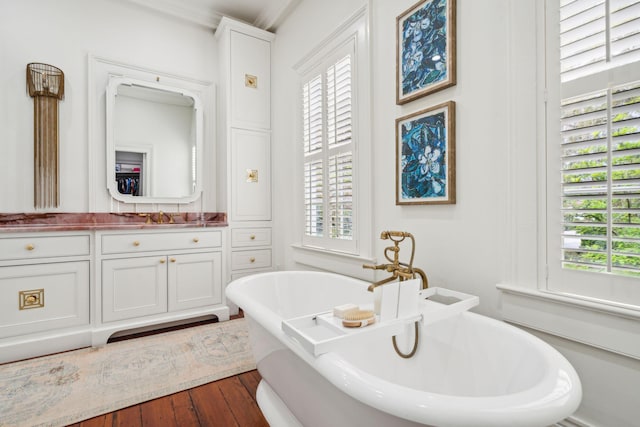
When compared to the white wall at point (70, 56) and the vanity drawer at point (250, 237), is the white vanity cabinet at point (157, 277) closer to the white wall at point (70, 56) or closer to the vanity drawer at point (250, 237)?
the vanity drawer at point (250, 237)

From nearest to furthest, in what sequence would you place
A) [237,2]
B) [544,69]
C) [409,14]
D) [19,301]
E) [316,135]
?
1. [544,69]
2. [409,14]
3. [19,301]
4. [316,135]
5. [237,2]

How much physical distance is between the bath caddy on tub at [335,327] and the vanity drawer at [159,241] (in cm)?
196

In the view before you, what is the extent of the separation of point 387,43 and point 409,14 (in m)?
0.22

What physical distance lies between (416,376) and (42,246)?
255 cm

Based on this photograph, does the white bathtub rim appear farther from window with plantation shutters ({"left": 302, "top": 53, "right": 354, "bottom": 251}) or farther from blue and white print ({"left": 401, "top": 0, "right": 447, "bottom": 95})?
window with plantation shutters ({"left": 302, "top": 53, "right": 354, "bottom": 251})

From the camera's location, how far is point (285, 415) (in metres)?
1.40

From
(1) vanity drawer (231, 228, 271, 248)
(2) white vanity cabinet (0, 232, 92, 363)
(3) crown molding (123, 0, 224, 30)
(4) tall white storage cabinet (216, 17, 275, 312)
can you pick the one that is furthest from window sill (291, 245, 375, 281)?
(3) crown molding (123, 0, 224, 30)

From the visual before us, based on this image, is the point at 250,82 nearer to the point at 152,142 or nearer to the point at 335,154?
the point at 152,142

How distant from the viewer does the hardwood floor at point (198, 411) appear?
154cm

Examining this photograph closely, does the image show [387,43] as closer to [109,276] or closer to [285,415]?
[285,415]

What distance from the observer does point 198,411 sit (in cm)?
163

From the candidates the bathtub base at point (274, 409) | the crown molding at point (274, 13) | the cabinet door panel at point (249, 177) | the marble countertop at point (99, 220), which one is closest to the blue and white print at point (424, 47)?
the crown molding at point (274, 13)

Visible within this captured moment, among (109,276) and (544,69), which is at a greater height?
(544,69)

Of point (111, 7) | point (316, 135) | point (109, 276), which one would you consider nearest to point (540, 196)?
point (316, 135)
